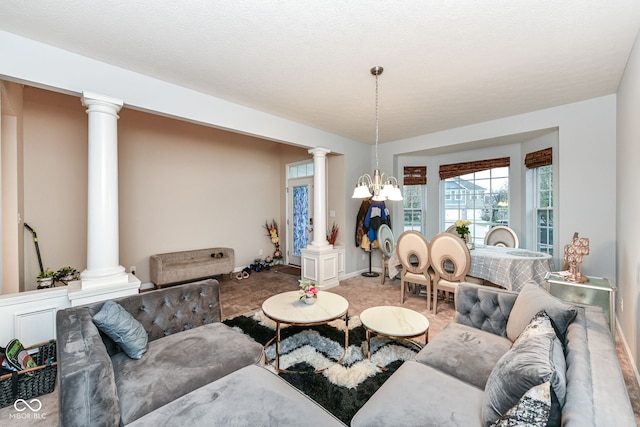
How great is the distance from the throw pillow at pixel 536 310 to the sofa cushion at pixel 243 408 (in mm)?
1291

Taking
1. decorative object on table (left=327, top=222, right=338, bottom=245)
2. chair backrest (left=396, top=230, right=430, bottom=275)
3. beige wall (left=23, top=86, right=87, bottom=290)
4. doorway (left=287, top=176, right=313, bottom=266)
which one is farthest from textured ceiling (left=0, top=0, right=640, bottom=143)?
doorway (left=287, top=176, right=313, bottom=266)

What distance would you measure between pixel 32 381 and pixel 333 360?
2.15 metres

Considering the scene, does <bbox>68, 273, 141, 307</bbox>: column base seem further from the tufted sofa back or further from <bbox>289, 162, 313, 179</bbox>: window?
<bbox>289, 162, 313, 179</bbox>: window

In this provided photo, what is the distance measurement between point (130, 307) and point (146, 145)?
11.4 ft

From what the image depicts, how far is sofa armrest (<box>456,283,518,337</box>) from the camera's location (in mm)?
2045

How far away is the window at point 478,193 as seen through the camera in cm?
501

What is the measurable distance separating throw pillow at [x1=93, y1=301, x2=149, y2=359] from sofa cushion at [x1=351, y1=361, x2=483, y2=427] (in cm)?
137

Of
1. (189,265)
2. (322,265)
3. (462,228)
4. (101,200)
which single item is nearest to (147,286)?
(189,265)

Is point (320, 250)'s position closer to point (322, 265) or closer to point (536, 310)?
point (322, 265)

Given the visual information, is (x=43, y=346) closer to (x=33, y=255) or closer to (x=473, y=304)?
(x=33, y=255)

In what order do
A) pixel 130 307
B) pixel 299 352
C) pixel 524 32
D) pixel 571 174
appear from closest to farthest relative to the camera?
pixel 130 307
pixel 524 32
pixel 299 352
pixel 571 174

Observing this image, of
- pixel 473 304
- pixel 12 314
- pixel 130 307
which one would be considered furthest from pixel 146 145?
pixel 473 304

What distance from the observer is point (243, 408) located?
1295 mm

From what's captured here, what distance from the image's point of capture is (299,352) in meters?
2.47
